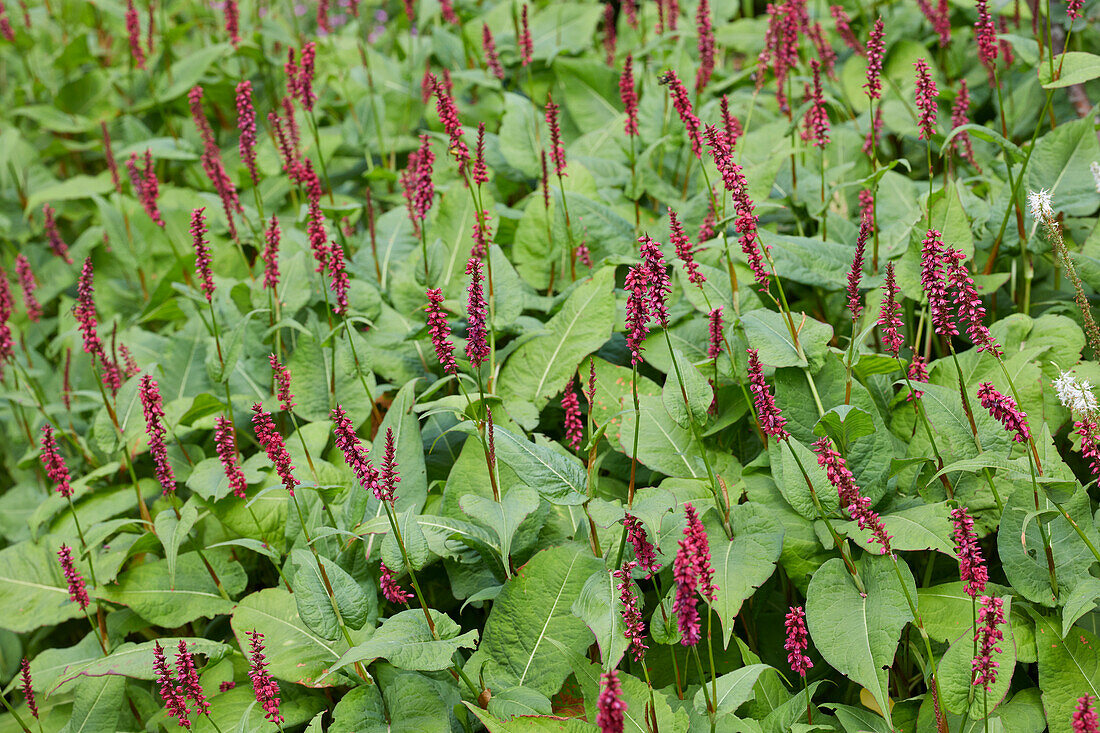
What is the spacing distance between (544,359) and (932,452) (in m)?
1.51

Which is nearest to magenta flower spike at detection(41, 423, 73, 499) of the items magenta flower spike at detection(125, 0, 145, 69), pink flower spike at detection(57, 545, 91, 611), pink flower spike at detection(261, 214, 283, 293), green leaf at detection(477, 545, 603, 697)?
pink flower spike at detection(57, 545, 91, 611)

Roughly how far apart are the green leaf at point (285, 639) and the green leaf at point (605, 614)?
886 millimetres

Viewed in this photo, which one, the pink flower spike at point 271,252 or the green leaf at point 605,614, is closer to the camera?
the green leaf at point 605,614

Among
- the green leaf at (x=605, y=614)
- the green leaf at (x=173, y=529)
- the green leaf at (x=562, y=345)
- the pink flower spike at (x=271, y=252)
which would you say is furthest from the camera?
the pink flower spike at (x=271, y=252)

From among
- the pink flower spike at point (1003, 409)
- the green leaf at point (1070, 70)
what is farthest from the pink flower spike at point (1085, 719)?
the green leaf at point (1070, 70)

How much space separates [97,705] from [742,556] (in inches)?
91.9

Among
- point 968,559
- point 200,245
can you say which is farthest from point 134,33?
point 968,559

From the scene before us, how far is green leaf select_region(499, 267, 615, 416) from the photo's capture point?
3408 millimetres

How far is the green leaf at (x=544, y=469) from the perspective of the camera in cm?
266

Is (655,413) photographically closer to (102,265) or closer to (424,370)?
(424,370)

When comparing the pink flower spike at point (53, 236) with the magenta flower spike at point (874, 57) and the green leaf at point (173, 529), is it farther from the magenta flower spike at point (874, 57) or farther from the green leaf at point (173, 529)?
the magenta flower spike at point (874, 57)

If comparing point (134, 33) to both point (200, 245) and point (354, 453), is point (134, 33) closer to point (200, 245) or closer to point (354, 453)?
point (200, 245)

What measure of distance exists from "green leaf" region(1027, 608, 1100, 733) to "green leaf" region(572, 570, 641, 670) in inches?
45.6

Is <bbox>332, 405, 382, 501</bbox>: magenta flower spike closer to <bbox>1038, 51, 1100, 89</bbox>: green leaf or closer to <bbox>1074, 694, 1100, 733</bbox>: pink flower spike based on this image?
<bbox>1074, 694, 1100, 733</bbox>: pink flower spike
